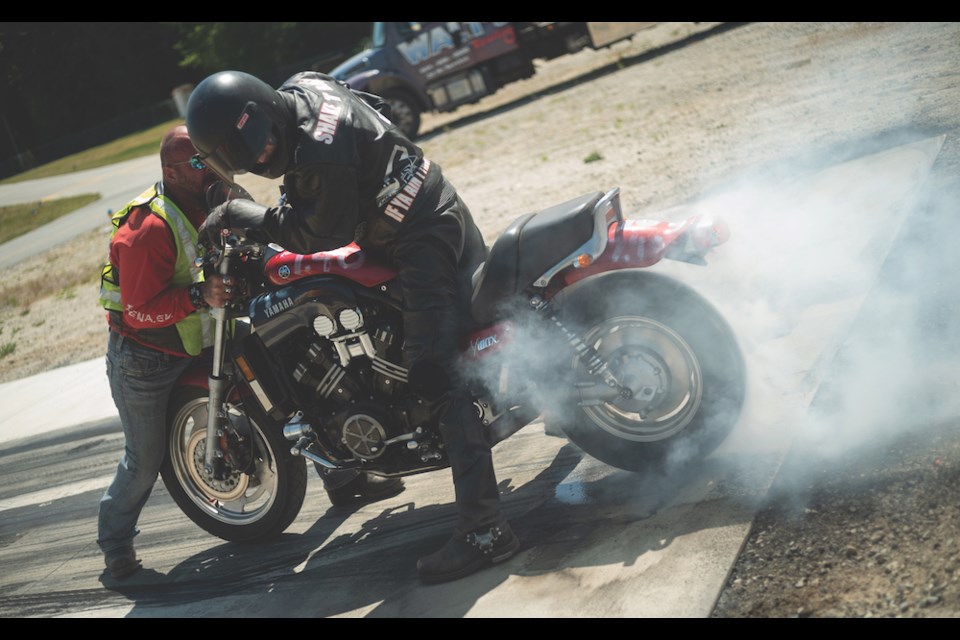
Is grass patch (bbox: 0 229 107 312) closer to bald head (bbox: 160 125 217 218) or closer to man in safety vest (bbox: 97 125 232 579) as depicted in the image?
man in safety vest (bbox: 97 125 232 579)

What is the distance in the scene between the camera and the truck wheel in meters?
17.5

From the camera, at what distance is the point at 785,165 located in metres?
7.66

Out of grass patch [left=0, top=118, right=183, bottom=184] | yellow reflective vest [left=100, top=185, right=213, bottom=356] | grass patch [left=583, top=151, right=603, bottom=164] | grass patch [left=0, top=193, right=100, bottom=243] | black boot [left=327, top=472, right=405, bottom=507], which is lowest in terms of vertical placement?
black boot [left=327, top=472, right=405, bottom=507]

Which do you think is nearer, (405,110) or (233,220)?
(233,220)

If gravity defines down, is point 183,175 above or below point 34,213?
below

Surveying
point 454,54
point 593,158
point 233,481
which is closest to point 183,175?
point 233,481

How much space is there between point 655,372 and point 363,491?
203 centimetres

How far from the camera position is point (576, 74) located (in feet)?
61.7

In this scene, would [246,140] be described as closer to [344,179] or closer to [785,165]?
[344,179]

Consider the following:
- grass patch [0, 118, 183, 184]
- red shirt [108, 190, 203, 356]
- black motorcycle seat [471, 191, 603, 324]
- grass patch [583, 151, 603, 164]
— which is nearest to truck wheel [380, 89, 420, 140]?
grass patch [583, 151, 603, 164]

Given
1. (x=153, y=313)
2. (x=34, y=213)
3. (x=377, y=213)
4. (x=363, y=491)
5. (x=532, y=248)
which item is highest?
(x=34, y=213)

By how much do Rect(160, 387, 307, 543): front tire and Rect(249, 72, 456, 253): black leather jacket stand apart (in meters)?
1.28
